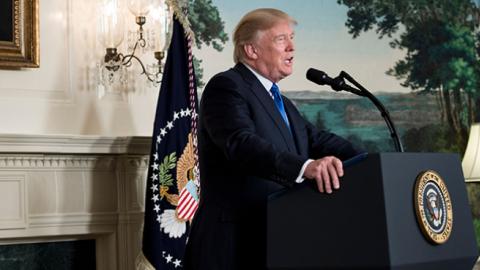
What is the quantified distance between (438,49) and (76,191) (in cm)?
326

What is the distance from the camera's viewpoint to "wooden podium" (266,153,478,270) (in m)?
2.13

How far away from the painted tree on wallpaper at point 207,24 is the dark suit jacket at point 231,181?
8.37 ft

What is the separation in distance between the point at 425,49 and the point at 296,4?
A: 1.14 m

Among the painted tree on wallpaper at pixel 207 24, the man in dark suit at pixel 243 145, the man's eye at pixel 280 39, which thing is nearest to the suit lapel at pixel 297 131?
the man in dark suit at pixel 243 145

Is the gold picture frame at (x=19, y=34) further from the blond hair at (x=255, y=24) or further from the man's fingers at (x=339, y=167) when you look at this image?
the man's fingers at (x=339, y=167)

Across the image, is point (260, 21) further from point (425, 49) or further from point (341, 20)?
point (425, 49)

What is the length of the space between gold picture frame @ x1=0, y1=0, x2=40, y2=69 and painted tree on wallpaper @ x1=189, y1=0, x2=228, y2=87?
1326mm

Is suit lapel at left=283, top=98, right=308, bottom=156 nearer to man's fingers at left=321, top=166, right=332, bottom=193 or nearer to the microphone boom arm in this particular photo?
the microphone boom arm

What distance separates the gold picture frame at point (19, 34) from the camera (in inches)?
161

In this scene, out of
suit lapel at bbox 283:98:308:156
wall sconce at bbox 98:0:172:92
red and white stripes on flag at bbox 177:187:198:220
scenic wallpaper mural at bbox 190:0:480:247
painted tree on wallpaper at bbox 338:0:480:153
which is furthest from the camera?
painted tree on wallpaper at bbox 338:0:480:153

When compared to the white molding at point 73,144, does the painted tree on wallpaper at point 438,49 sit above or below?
above

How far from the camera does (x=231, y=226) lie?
8.60ft

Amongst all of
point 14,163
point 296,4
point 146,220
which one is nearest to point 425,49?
point 296,4

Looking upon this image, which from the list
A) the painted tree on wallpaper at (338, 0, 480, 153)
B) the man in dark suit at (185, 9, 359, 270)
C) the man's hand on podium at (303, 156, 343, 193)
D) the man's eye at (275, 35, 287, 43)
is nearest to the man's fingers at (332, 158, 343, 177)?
the man's hand on podium at (303, 156, 343, 193)
